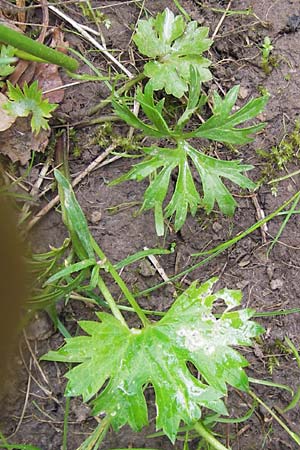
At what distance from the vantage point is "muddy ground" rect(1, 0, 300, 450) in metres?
2.28

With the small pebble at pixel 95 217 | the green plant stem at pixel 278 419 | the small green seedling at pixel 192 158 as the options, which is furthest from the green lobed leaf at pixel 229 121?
the green plant stem at pixel 278 419

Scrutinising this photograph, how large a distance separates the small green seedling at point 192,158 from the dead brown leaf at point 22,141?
317 mm

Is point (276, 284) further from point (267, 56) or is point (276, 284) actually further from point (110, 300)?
point (267, 56)

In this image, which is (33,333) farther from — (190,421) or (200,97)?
(200,97)

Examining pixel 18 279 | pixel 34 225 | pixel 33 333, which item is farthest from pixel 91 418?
pixel 34 225

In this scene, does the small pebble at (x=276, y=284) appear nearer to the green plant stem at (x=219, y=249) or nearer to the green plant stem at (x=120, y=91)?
the green plant stem at (x=219, y=249)

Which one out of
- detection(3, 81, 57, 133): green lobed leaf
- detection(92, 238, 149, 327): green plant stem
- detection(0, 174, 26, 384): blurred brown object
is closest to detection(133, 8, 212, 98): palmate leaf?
detection(3, 81, 57, 133): green lobed leaf

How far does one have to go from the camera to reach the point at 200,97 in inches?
93.3

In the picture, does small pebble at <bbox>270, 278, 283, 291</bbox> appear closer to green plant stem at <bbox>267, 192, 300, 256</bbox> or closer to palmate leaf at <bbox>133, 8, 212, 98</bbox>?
green plant stem at <bbox>267, 192, 300, 256</bbox>

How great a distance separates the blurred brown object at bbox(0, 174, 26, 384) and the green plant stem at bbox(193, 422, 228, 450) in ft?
2.18

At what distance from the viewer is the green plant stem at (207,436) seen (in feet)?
6.99

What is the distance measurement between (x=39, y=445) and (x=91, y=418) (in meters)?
0.20

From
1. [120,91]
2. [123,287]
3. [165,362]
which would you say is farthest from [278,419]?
[120,91]

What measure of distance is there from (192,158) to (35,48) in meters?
0.61
